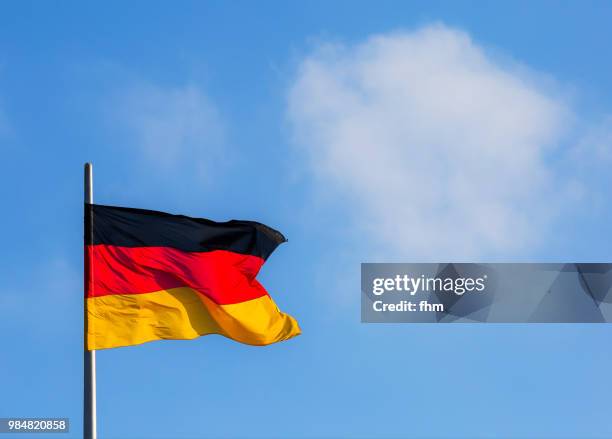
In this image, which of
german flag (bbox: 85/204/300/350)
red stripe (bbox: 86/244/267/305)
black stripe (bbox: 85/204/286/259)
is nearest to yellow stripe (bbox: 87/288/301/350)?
german flag (bbox: 85/204/300/350)

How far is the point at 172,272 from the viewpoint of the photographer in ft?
96.8

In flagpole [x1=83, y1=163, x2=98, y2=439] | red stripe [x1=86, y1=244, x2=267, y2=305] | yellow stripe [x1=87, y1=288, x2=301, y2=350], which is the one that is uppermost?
red stripe [x1=86, y1=244, x2=267, y2=305]

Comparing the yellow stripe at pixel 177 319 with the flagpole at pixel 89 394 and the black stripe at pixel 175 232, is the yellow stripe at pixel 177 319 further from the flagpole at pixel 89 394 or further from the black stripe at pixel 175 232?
the black stripe at pixel 175 232

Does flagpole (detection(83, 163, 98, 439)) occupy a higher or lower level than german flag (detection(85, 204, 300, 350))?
lower

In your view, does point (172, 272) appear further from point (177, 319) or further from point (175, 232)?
point (177, 319)

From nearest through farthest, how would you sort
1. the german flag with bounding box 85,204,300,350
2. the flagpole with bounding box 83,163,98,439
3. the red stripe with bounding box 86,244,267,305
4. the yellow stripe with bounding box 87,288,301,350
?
1. the flagpole with bounding box 83,163,98,439
2. the yellow stripe with bounding box 87,288,301,350
3. the german flag with bounding box 85,204,300,350
4. the red stripe with bounding box 86,244,267,305

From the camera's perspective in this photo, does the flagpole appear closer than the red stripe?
Yes

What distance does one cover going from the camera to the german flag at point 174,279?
92.0 feet

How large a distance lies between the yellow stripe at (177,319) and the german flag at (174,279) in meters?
0.02

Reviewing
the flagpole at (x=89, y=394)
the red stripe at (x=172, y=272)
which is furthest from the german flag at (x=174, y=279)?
the flagpole at (x=89, y=394)

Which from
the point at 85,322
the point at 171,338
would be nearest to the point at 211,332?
the point at 171,338

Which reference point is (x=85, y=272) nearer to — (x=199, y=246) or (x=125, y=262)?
(x=125, y=262)

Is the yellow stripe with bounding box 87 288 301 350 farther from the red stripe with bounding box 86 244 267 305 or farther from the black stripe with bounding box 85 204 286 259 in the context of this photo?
the black stripe with bounding box 85 204 286 259

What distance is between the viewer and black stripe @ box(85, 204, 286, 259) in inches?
1117
